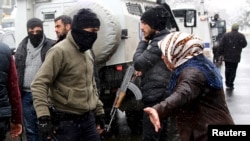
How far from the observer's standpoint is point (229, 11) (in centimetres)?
13175

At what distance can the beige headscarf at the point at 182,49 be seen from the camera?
2988mm

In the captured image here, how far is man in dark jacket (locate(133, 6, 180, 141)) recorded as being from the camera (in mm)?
4445

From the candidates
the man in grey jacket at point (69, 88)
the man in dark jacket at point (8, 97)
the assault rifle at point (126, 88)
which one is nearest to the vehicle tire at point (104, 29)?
the assault rifle at point (126, 88)

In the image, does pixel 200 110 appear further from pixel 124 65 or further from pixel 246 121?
pixel 246 121

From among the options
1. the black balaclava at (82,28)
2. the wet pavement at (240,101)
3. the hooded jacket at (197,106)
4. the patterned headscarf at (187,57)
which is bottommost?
the wet pavement at (240,101)

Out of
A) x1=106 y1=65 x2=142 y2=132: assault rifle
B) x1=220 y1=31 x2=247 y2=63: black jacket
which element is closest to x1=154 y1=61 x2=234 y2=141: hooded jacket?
x1=106 y1=65 x2=142 y2=132: assault rifle

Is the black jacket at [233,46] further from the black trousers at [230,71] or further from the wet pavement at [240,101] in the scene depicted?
the wet pavement at [240,101]

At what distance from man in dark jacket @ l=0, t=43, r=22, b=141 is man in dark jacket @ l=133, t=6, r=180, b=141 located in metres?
1.24

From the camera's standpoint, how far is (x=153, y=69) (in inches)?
176

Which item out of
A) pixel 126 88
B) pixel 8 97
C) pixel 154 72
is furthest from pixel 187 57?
pixel 126 88

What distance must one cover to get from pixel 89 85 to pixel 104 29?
7.72ft

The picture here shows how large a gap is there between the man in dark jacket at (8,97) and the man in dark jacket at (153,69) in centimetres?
124

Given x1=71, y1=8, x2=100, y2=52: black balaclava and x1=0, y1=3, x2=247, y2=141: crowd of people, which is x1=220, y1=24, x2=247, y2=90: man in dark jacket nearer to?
x1=0, y1=3, x2=247, y2=141: crowd of people

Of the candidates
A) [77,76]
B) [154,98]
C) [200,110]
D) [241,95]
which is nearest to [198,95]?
[200,110]
